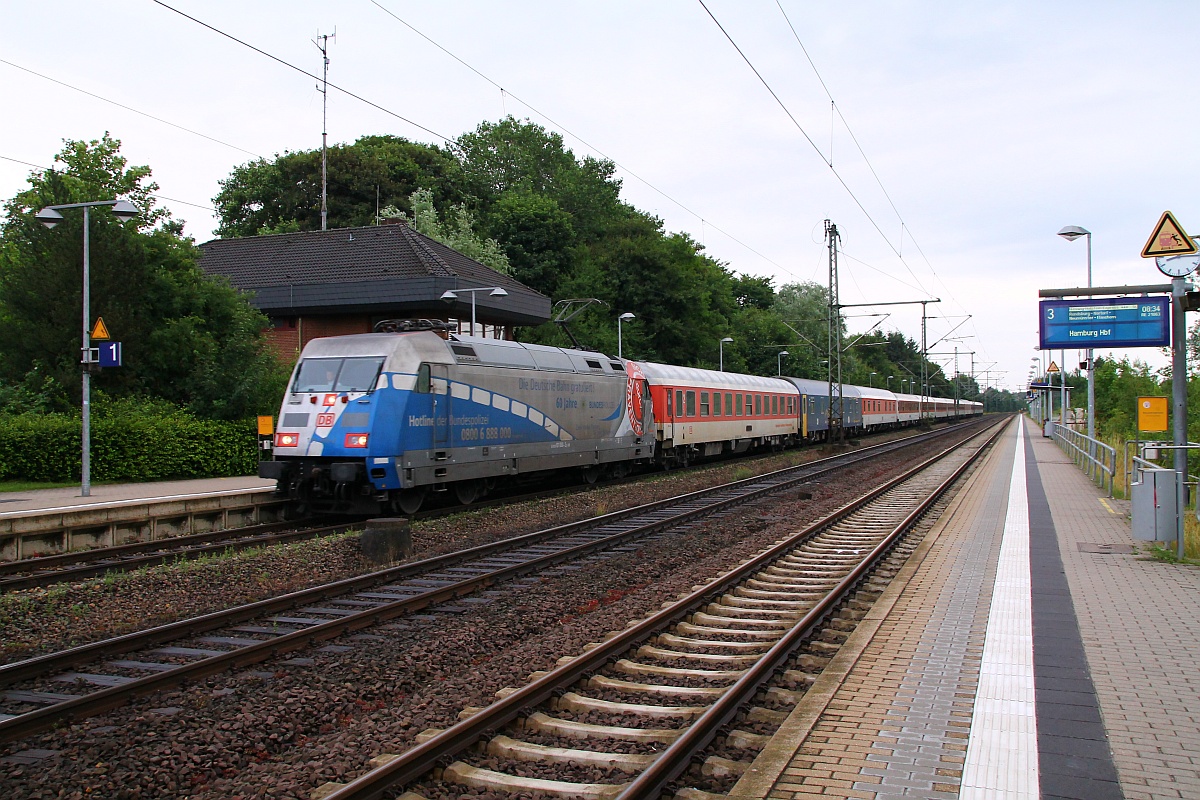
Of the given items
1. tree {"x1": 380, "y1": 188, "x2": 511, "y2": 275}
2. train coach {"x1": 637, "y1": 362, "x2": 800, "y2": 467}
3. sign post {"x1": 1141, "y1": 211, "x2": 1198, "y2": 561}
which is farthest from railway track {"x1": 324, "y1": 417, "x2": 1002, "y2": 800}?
tree {"x1": 380, "y1": 188, "x2": 511, "y2": 275}

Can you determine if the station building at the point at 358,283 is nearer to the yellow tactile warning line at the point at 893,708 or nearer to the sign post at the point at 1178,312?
the sign post at the point at 1178,312

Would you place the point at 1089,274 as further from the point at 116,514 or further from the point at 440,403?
the point at 116,514

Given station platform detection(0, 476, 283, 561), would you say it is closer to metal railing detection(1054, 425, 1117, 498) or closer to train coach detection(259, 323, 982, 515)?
train coach detection(259, 323, 982, 515)

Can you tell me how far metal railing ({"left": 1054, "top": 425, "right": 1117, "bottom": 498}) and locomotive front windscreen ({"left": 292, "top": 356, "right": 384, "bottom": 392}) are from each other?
1455cm

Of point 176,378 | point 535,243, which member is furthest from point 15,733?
point 535,243

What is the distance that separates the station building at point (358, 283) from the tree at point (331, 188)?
14643 millimetres

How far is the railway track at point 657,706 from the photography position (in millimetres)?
4684

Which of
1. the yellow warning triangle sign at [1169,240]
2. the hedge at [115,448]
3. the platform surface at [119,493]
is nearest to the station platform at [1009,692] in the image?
the yellow warning triangle sign at [1169,240]

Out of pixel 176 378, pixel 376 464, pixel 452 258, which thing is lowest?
pixel 376 464

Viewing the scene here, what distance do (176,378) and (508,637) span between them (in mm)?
18033

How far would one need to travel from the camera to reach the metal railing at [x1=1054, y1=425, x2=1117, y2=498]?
18.7m

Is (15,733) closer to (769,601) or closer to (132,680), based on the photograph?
(132,680)

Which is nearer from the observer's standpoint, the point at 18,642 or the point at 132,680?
the point at 132,680

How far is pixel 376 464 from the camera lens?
13781mm
